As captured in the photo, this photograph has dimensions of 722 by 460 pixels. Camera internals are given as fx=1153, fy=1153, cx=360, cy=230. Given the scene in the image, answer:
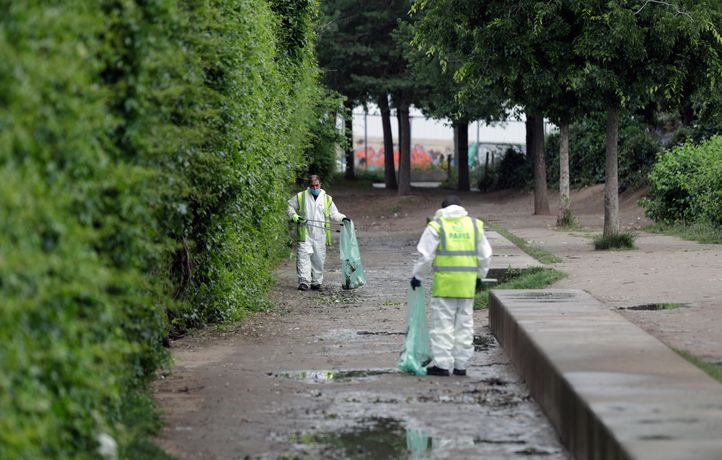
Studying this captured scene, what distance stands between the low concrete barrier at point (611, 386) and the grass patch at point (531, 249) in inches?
288

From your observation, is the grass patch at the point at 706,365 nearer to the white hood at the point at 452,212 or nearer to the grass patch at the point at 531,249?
the white hood at the point at 452,212

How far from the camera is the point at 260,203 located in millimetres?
14586

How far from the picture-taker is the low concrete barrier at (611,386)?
6137 millimetres

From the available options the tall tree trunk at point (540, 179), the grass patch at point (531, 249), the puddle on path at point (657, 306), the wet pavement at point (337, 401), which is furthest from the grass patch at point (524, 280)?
the tall tree trunk at point (540, 179)

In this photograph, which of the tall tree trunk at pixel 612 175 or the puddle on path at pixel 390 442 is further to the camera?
the tall tree trunk at pixel 612 175

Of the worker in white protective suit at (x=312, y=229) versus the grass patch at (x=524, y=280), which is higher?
the worker in white protective suit at (x=312, y=229)

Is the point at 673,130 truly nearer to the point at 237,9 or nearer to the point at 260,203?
the point at 260,203

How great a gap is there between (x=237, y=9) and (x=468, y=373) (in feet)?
13.8

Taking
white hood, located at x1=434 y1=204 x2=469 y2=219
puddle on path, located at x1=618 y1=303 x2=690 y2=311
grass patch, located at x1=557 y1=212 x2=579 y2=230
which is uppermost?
white hood, located at x1=434 y1=204 x2=469 y2=219

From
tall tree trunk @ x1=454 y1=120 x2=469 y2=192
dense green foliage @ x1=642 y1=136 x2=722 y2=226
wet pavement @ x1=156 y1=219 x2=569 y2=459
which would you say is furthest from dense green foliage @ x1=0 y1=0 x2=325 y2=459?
tall tree trunk @ x1=454 y1=120 x2=469 y2=192

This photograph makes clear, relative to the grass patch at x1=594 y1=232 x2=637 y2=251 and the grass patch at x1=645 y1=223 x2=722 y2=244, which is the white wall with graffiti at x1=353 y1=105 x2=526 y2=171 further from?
the grass patch at x1=594 y1=232 x2=637 y2=251

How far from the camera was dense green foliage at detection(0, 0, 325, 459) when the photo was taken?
182 inches

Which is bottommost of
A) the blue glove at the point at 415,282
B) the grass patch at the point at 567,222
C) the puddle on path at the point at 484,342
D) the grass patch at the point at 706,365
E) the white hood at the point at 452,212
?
the puddle on path at the point at 484,342

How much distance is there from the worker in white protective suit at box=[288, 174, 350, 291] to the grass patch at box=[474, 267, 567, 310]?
2.92m
